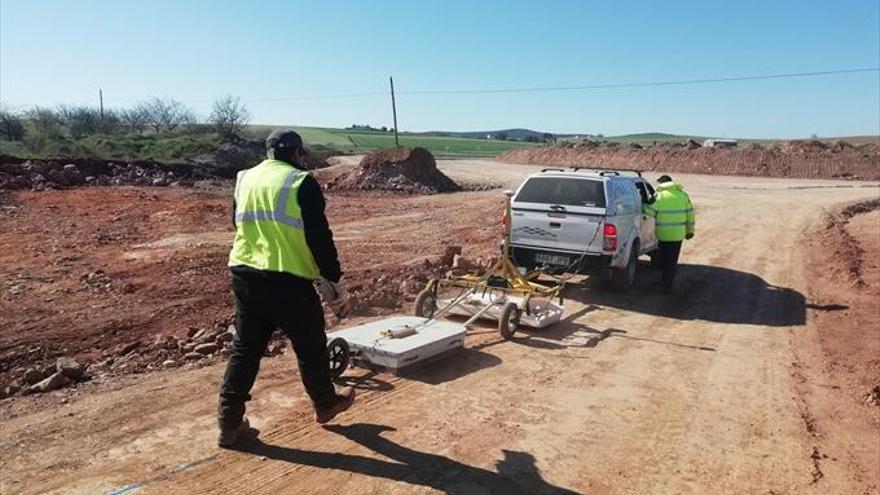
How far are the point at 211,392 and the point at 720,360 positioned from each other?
17.7 feet

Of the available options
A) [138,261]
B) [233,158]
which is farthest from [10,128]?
[138,261]

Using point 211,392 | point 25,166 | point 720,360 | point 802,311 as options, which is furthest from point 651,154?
point 211,392

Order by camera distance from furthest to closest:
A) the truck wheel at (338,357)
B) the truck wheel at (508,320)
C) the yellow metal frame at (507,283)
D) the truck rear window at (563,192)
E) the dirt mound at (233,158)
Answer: the dirt mound at (233,158) < the truck rear window at (563,192) < the yellow metal frame at (507,283) < the truck wheel at (508,320) < the truck wheel at (338,357)

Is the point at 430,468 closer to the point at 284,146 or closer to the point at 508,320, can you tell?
the point at 284,146

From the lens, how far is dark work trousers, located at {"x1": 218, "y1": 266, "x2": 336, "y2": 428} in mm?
4742

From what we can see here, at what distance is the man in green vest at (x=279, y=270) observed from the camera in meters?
4.68

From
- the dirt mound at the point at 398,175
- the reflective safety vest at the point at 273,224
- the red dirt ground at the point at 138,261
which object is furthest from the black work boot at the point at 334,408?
the dirt mound at the point at 398,175

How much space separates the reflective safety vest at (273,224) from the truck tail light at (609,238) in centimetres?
633

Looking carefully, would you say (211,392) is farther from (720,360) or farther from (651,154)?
(651,154)

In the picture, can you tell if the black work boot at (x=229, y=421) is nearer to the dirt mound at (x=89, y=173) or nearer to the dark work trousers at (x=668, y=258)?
the dark work trousers at (x=668, y=258)

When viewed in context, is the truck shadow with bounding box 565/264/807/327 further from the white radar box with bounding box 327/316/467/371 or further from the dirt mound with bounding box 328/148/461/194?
the dirt mound with bounding box 328/148/461/194

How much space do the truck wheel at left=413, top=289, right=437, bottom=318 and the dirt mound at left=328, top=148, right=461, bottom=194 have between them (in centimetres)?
2179

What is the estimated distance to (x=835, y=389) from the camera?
720 centimetres

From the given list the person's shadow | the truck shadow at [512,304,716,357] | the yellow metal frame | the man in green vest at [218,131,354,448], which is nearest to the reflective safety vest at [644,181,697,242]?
the truck shadow at [512,304,716,357]
